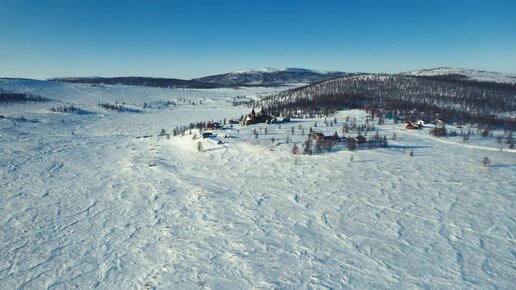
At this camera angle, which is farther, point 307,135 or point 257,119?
point 257,119

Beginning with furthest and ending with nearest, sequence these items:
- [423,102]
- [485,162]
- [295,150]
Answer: [423,102] < [295,150] < [485,162]

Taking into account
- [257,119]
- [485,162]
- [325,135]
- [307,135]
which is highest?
[257,119]

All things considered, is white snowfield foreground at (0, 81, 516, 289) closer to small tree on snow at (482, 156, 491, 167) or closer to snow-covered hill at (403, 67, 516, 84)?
small tree on snow at (482, 156, 491, 167)

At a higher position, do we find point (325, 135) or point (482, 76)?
point (482, 76)

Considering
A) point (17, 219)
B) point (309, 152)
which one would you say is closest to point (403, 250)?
point (309, 152)

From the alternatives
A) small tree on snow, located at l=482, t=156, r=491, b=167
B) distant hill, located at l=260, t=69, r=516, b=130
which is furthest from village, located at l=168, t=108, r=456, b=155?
distant hill, located at l=260, t=69, r=516, b=130

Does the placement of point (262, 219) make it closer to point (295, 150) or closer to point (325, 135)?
point (295, 150)

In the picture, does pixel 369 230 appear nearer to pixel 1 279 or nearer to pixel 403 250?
pixel 403 250

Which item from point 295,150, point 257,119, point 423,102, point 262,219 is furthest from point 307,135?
point 423,102
